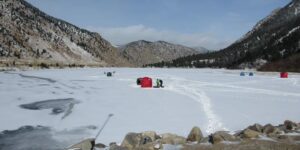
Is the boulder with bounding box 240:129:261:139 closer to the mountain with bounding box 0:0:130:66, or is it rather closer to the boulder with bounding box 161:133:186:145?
the boulder with bounding box 161:133:186:145

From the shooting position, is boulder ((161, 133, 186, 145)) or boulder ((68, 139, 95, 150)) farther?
boulder ((161, 133, 186, 145))

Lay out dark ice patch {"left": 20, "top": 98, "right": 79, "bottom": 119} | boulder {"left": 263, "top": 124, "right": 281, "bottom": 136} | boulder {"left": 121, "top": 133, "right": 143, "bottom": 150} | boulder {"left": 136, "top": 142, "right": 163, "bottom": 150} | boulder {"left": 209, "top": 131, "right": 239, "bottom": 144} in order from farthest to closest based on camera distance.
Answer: dark ice patch {"left": 20, "top": 98, "right": 79, "bottom": 119}
boulder {"left": 263, "top": 124, "right": 281, "bottom": 136}
boulder {"left": 209, "top": 131, "right": 239, "bottom": 144}
boulder {"left": 121, "top": 133, "right": 143, "bottom": 150}
boulder {"left": 136, "top": 142, "right": 163, "bottom": 150}

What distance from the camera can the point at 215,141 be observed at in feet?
42.6

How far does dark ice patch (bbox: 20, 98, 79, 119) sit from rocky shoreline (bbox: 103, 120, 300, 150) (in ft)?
23.9

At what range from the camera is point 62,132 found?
15.2m

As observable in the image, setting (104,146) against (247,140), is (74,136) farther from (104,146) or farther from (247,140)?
(247,140)

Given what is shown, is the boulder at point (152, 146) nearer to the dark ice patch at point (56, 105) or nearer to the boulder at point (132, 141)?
the boulder at point (132, 141)

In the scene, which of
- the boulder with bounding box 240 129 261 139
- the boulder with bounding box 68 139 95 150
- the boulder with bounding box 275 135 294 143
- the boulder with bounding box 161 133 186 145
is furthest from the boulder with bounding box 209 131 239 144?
the boulder with bounding box 68 139 95 150

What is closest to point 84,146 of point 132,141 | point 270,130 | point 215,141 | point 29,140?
point 132,141

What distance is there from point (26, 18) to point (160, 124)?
146m

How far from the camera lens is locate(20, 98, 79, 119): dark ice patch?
2088cm

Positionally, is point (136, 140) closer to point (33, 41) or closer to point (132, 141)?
point (132, 141)

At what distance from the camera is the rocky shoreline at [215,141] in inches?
484

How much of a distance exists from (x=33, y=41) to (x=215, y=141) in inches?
5230
